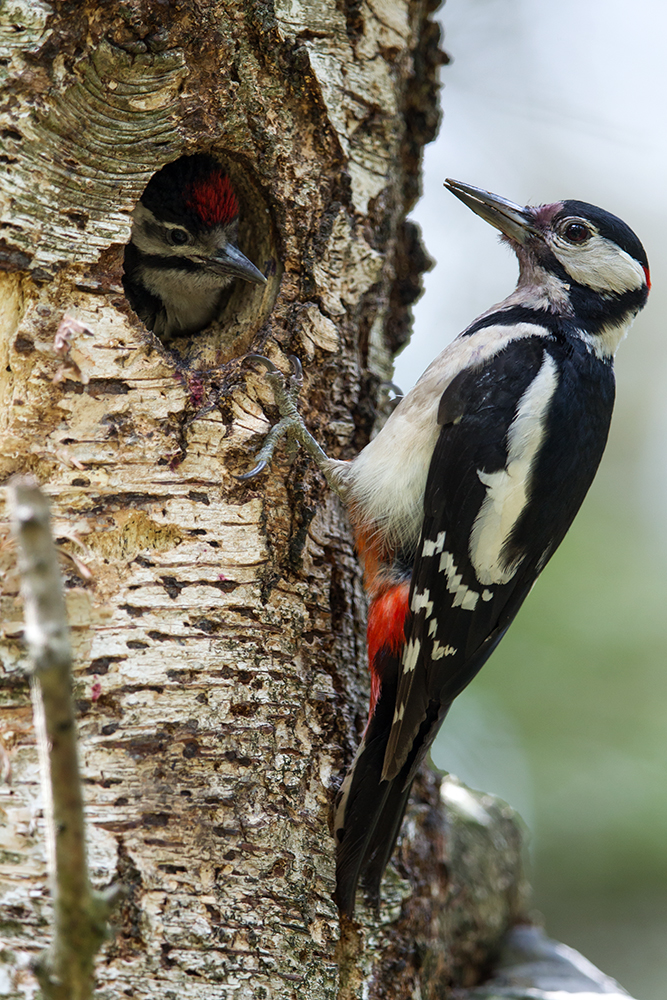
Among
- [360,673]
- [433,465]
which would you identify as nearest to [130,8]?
[433,465]

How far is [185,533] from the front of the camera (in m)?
2.09

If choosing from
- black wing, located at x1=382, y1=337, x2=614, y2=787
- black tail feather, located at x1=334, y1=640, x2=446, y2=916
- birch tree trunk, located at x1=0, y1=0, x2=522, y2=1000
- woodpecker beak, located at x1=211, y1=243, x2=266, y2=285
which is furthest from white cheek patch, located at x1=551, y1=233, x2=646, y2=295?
black tail feather, located at x1=334, y1=640, x2=446, y2=916

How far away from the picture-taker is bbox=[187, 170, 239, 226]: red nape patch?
275 cm

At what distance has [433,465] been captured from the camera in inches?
100

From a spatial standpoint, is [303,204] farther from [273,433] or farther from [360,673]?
[360,673]

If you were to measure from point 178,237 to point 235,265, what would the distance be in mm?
489

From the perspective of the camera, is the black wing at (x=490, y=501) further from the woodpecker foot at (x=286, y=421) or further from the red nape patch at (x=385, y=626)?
the woodpecker foot at (x=286, y=421)

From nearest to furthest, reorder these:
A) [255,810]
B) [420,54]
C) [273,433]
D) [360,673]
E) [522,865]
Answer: [255,810] < [273,433] < [360,673] < [420,54] < [522,865]

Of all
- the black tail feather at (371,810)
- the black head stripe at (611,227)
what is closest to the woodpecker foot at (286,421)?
the black tail feather at (371,810)

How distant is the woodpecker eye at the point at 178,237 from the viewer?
3002 mm

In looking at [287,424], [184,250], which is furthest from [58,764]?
[184,250]

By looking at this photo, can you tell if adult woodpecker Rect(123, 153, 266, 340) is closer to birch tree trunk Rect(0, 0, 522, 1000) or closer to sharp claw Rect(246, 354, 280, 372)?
birch tree trunk Rect(0, 0, 522, 1000)

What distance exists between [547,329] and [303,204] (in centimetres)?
81

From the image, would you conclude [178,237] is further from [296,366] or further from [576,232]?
[576,232]
